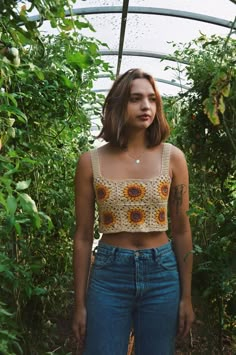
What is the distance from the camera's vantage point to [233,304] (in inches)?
86.9

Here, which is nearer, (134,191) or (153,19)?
(134,191)

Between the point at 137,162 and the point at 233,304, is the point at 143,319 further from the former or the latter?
the point at 233,304

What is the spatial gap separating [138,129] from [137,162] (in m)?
0.10

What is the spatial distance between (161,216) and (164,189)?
8 centimetres

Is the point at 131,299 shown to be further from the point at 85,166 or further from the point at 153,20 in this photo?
the point at 153,20

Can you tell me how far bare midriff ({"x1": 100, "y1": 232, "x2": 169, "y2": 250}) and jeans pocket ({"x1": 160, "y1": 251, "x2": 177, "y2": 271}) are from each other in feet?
0.13

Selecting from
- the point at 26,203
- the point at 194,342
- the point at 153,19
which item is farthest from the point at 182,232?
the point at 153,19

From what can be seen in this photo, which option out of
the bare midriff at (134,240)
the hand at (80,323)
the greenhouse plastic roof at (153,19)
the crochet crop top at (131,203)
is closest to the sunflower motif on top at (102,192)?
the crochet crop top at (131,203)

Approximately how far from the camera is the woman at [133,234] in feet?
5.49

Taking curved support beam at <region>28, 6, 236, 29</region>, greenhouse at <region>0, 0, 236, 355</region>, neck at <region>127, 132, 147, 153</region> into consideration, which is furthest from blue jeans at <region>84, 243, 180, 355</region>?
curved support beam at <region>28, 6, 236, 29</region>

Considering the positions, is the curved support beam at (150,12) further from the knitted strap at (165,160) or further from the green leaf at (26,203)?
the green leaf at (26,203)

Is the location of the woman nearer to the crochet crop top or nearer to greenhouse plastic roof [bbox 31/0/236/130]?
the crochet crop top

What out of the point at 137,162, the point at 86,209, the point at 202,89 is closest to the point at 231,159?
the point at 202,89

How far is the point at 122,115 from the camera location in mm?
1751
